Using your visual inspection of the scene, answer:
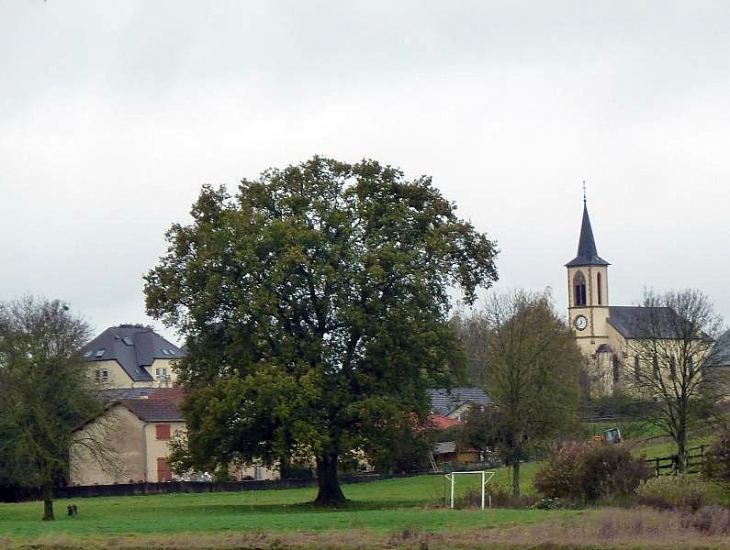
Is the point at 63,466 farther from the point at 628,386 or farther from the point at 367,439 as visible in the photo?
the point at 628,386

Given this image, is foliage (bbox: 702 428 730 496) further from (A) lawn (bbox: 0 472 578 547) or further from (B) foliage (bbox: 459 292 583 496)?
(B) foliage (bbox: 459 292 583 496)

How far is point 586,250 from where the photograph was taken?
173m

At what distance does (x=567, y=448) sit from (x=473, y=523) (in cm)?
1002

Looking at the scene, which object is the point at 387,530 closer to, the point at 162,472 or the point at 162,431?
the point at 162,472

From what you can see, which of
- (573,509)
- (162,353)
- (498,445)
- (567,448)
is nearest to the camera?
(573,509)

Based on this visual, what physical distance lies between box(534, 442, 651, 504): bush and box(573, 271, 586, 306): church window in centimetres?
12576

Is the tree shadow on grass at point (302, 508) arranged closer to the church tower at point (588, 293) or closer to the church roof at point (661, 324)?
the church roof at point (661, 324)

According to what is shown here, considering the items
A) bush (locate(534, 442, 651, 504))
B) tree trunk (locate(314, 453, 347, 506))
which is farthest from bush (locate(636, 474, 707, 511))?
tree trunk (locate(314, 453, 347, 506))

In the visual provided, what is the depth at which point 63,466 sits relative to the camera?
52844 mm

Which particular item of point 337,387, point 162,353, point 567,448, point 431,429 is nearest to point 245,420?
point 337,387

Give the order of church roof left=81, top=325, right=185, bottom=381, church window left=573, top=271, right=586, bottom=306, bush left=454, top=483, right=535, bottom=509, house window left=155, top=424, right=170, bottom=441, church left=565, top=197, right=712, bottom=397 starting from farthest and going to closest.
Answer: church window left=573, top=271, right=586, bottom=306 < church roof left=81, top=325, right=185, bottom=381 < church left=565, top=197, right=712, bottom=397 < house window left=155, top=424, right=170, bottom=441 < bush left=454, top=483, right=535, bottom=509

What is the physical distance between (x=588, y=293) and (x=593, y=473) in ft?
417

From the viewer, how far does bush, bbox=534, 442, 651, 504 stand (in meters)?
43.9

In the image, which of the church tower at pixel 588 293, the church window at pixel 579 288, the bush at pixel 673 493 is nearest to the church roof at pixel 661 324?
the bush at pixel 673 493
